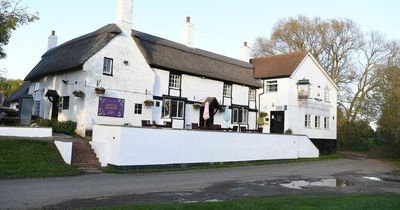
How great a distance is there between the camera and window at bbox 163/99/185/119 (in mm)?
26047

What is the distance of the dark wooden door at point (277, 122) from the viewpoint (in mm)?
32000

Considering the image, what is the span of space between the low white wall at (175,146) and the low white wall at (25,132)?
8.06ft

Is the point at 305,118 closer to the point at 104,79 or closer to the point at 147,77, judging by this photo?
the point at 147,77

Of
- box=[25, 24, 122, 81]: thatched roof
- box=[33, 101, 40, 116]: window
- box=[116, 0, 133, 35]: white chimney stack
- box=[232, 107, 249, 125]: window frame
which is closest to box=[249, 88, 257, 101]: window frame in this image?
box=[232, 107, 249, 125]: window frame

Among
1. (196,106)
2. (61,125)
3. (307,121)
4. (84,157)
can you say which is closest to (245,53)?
(307,121)

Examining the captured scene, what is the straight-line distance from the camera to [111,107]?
23.1 meters

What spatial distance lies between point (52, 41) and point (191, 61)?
1400cm

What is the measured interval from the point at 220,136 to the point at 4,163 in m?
11.1

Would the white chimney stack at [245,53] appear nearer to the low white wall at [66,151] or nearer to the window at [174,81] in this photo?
the window at [174,81]

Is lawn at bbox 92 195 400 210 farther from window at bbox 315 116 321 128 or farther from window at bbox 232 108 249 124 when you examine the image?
window at bbox 315 116 321 128

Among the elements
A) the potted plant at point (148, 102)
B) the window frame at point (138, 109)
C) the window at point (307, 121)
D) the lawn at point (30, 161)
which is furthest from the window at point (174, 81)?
the window at point (307, 121)

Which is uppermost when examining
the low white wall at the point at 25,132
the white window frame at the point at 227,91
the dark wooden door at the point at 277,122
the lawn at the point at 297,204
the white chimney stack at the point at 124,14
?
the white chimney stack at the point at 124,14

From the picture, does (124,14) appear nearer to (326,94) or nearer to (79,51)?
A: (79,51)

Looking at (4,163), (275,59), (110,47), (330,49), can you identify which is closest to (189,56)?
(110,47)
